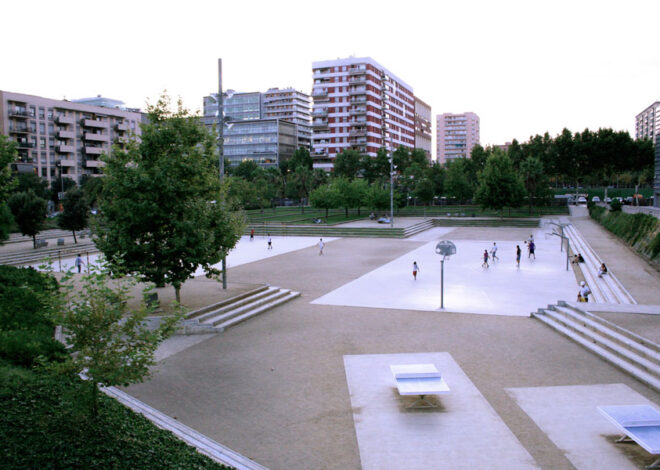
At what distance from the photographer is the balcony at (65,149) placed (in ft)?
239

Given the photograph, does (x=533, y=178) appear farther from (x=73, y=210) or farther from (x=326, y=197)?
(x=73, y=210)

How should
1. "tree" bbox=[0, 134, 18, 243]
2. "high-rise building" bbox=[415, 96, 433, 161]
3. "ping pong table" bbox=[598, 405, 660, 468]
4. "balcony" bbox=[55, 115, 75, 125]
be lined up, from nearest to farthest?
"ping pong table" bbox=[598, 405, 660, 468], "tree" bbox=[0, 134, 18, 243], "balcony" bbox=[55, 115, 75, 125], "high-rise building" bbox=[415, 96, 433, 161]

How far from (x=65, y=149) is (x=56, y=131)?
3046 mm

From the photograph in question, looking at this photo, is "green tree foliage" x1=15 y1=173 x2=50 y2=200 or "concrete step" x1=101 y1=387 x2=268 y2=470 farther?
"green tree foliage" x1=15 y1=173 x2=50 y2=200

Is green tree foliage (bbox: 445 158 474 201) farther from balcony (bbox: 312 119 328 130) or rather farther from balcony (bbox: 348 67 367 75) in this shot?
balcony (bbox: 312 119 328 130)

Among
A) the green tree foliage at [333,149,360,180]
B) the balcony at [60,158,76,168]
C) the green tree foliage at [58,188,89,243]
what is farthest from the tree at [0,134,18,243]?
the green tree foliage at [333,149,360,180]

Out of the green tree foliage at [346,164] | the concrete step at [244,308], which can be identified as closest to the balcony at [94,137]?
the green tree foliage at [346,164]

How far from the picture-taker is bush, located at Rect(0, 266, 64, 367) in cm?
1019

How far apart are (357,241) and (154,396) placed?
111 feet

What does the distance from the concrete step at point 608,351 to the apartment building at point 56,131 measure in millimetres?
66040

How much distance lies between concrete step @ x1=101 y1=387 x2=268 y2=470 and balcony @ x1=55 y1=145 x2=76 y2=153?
2986 inches

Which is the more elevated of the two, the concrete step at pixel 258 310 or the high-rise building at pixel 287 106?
the high-rise building at pixel 287 106

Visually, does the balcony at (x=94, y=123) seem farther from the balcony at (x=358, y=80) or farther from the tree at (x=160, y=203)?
the tree at (x=160, y=203)

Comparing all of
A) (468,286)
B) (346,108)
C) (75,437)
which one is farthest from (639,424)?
(346,108)
